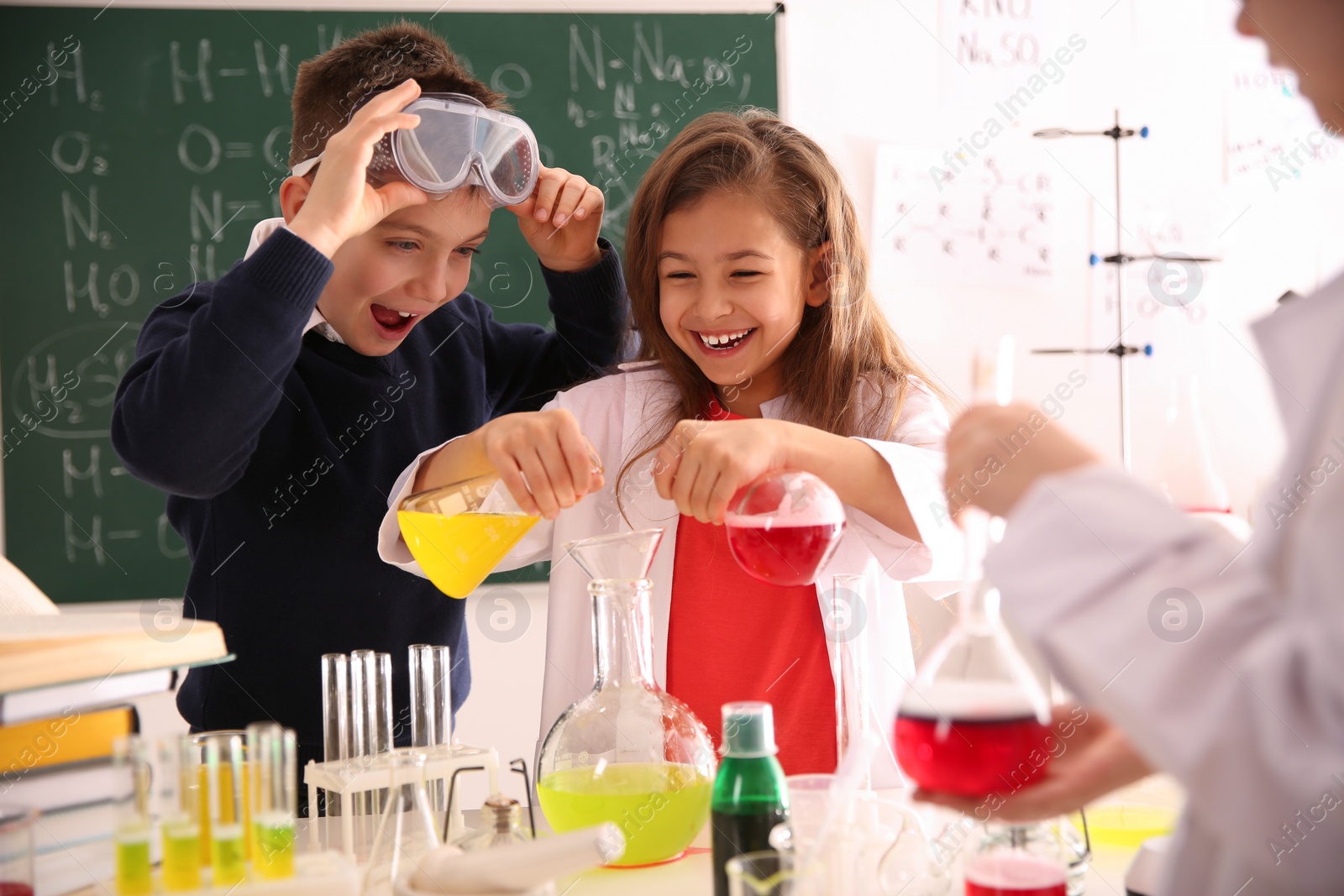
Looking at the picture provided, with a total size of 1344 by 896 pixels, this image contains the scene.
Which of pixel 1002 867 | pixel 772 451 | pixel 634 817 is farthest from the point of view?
pixel 772 451

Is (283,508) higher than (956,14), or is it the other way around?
(956,14)

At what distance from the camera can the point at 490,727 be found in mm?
2928

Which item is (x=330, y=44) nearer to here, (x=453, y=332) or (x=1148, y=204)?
(x=453, y=332)

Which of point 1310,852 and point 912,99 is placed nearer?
point 1310,852

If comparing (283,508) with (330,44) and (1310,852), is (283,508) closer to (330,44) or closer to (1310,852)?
(1310,852)

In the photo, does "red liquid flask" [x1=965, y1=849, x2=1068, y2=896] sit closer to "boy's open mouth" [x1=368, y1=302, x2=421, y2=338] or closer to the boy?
the boy

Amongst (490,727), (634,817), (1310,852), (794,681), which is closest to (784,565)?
(634,817)

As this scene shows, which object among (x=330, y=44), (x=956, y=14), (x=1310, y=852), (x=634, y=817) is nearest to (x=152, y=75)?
(x=330, y=44)

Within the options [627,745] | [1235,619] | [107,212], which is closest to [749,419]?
[627,745]

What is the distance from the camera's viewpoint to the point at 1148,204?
A: 10.7 ft

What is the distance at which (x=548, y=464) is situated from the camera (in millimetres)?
1178

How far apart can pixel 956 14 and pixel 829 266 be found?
1958 millimetres

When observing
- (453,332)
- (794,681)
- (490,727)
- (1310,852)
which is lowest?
(490,727)

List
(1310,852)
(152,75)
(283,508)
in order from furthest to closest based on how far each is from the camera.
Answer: (152,75) < (283,508) < (1310,852)
